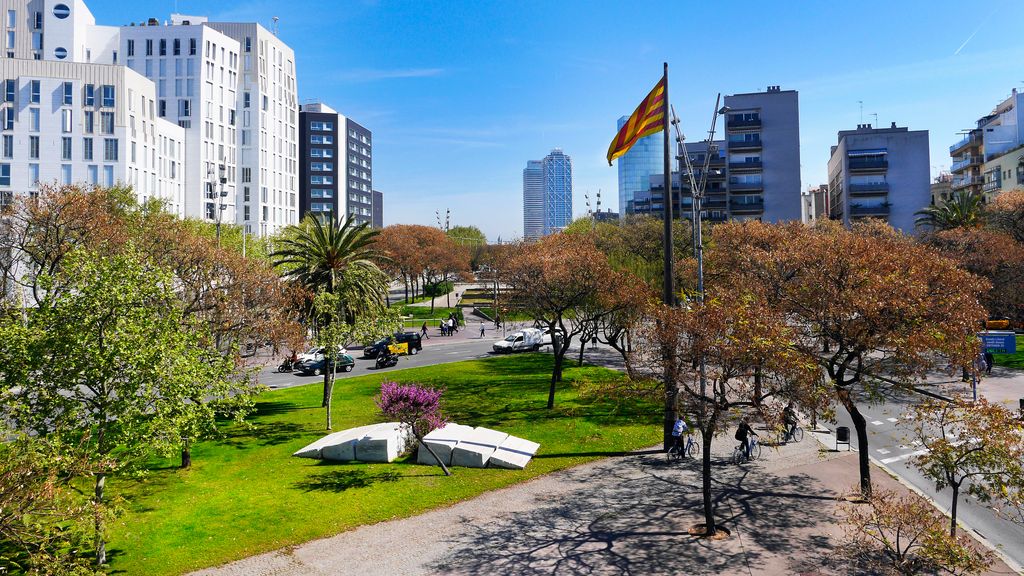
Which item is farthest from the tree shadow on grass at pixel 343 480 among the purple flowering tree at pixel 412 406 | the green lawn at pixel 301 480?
the purple flowering tree at pixel 412 406

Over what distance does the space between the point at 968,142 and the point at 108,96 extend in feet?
394

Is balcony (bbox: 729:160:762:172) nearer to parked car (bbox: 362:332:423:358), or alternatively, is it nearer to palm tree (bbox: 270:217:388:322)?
parked car (bbox: 362:332:423:358)

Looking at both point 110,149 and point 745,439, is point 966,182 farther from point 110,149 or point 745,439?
point 110,149

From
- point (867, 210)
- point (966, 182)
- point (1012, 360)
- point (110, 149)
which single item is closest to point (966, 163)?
point (966, 182)

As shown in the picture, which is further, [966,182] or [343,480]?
[966,182]

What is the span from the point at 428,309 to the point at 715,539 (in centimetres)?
6983

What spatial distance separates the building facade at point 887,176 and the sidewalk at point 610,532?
251 ft

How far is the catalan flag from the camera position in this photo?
21.3 m

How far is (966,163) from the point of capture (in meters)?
92.5

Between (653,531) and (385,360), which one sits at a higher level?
(385,360)

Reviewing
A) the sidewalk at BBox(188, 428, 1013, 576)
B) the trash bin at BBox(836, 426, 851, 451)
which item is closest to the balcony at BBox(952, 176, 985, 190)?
the trash bin at BBox(836, 426, 851, 451)

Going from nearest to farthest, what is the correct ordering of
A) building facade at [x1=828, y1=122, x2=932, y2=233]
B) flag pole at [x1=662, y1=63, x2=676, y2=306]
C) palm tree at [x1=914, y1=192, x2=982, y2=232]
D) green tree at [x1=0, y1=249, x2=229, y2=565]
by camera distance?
green tree at [x1=0, y1=249, x2=229, y2=565] → flag pole at [x1=662, y1=63, x2=676, y2=306] → palm tree at [x1=914, y1=192, x2=982, y2=232] → building facade at [x1=828, y1=122, x2=932, y2=233]

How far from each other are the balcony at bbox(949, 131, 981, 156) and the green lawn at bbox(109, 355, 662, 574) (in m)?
93.1

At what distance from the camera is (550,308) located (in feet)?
100
